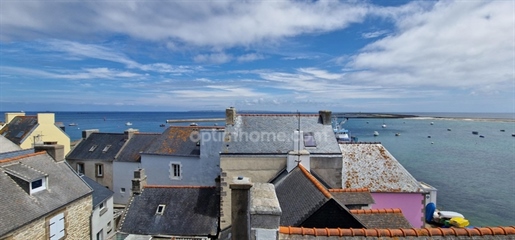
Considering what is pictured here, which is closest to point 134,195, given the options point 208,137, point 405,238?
point 208,137

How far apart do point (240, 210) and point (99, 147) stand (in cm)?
2558

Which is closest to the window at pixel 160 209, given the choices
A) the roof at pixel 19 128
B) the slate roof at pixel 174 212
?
the slate roof at pixel 174 212

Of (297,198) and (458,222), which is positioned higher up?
(297,198)

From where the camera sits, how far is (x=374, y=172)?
691 inches

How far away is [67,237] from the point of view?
13.8 m

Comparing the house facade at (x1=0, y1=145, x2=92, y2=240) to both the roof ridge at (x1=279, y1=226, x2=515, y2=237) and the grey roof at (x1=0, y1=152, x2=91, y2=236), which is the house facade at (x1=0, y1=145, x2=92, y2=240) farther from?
the roof ridge at (x1=279, y1=226, x2=515, y2=237)

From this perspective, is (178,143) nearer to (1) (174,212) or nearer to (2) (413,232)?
(1) (174,212)

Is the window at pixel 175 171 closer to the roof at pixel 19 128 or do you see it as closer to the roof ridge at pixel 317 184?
the roof ridge at pixel 317 184

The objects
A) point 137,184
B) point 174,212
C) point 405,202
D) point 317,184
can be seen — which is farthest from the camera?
point 405,202

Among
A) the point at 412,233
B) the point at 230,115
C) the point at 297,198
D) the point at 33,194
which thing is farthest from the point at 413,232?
the point at 33,194

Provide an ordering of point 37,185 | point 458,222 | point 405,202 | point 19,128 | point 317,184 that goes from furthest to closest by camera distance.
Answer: point 19,128 → point 458,222 → point 405,202 → point 37,185 → point 317,184

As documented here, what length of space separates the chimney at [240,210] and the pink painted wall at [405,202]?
12.6 metres

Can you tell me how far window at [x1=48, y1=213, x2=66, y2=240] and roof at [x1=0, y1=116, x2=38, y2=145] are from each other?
776 inches

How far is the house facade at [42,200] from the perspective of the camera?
37.0ft
